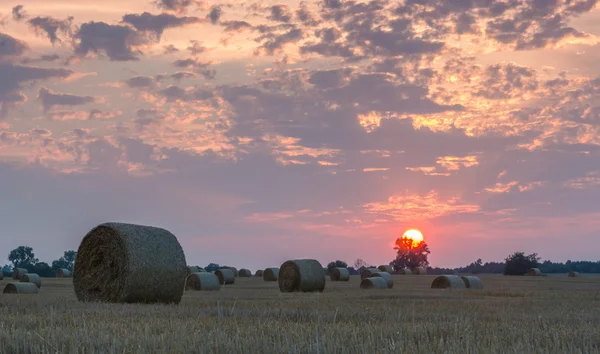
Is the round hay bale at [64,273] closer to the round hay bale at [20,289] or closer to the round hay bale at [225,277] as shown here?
the round hay bale at [225,277]

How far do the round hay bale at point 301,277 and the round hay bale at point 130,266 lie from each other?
12.7 m

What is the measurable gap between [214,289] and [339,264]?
66573 millimetres

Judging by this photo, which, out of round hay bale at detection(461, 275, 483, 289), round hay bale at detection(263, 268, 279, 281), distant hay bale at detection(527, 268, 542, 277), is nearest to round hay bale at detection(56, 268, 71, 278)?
round hay bale at detection(263, 268, 279, 281)

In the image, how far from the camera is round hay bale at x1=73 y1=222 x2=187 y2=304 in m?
19.8

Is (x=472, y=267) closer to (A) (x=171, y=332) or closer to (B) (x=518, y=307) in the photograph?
(B) (x=518, y=307)

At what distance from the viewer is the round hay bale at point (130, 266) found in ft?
65.1

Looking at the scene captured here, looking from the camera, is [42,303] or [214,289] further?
[214,289]

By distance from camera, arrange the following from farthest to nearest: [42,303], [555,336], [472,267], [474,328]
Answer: [472,267], [42,303], [474,328], [555,336]

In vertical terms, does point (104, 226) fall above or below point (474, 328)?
A: above

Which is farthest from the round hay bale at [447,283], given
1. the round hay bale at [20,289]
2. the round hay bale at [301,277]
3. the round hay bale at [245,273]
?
the round hay bale at [245,273]

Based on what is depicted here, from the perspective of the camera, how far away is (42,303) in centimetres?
1625

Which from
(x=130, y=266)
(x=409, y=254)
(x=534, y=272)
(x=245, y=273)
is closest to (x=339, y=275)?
(x=245, y=273)

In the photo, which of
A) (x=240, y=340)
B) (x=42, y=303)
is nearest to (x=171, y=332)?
(x=240, y=340)

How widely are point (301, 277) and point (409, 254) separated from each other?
90124 millimetres
